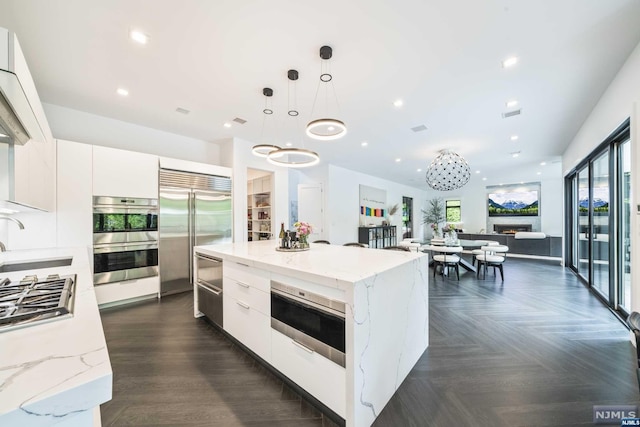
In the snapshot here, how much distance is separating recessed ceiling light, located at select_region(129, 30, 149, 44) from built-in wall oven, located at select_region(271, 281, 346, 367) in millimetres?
2480

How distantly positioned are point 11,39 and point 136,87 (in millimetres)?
2655

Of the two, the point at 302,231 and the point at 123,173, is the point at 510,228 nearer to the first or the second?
the point at 302,231

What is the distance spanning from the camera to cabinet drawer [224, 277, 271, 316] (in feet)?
6.70

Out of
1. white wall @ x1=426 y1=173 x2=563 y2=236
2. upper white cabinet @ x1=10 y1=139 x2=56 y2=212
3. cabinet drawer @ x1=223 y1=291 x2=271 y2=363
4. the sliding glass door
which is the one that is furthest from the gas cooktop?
white wall @ x1=426 y1=173 x2=563 y2=236

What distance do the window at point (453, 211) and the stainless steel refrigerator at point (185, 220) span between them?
11.0 m

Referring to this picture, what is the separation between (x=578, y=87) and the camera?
123 inches

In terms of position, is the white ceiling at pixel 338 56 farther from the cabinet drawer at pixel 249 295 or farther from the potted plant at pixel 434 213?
the potted plant at pixel 434 213

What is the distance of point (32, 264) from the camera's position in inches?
84.7

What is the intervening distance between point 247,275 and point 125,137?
377 centimetres

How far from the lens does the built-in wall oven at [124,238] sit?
347 cm

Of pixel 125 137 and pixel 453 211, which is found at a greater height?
pixel 125 137

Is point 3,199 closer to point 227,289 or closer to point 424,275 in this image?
point 227,289

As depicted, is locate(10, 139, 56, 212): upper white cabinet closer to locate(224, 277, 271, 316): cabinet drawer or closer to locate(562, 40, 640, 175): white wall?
locate(224, 277, 271, 316): cabinet drawer

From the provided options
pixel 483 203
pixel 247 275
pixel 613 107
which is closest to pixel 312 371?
pixel 247 275
